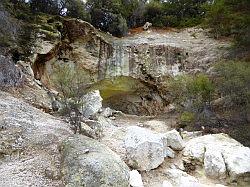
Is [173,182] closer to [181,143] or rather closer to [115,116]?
[181,143]

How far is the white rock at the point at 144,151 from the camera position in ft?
29.0

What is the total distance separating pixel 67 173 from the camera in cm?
733

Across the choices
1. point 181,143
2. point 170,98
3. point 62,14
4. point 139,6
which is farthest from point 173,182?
point 139,6

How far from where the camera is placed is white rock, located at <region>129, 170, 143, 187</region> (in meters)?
7.97

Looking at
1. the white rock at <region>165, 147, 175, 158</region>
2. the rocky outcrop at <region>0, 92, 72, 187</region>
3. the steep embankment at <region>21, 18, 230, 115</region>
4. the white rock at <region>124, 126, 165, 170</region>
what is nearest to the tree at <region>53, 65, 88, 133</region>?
the rocky outcrop at <region>0, 92, 72, 187</region>

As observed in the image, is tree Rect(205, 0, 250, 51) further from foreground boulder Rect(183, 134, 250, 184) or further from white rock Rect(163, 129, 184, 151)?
white rock Rect(163, 129, 184, 151)

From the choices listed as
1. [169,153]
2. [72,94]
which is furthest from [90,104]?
[169,153]

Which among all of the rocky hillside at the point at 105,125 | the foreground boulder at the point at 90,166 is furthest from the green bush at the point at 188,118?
the foreground boulder at the point at 90,166

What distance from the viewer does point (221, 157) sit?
918 centimetres

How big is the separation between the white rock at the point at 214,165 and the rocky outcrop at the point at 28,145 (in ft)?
10.9

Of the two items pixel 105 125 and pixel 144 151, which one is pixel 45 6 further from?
pixel 144 151

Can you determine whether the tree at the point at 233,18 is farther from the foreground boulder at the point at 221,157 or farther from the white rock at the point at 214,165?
the white rock at the point at 214,165

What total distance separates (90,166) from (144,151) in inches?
72.1

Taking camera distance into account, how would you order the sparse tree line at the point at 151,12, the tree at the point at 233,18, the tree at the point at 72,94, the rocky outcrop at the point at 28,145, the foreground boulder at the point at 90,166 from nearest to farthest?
1. the foreground boulder at the point at 90,166
2. the rocky outcrop at the point at 28,145
3. the tree at the point at 72,94
4. the tree at the point at 233,18
5. the sparse tree line at the point at 151,12
